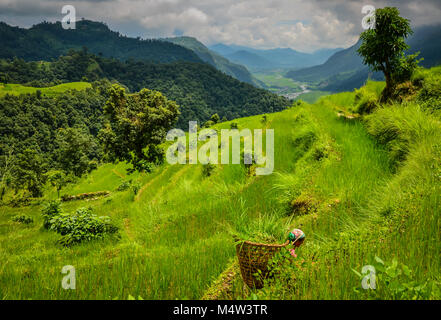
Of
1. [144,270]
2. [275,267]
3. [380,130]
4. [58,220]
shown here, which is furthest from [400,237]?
[58,220]

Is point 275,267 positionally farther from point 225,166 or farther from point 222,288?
point 225,166

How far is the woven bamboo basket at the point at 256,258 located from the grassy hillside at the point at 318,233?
0.37ft

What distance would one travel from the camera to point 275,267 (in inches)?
101

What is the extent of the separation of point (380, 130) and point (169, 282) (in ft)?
23.8

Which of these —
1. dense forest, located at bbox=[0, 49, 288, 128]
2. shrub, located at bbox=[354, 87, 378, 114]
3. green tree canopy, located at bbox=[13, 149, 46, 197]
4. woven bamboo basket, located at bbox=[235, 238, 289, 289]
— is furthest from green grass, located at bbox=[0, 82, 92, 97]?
woven bamboo basket, located at bbox=[235, 238, 289, 289]

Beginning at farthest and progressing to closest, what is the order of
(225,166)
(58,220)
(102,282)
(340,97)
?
(340,97), (225,166), (58,220), (102,282)

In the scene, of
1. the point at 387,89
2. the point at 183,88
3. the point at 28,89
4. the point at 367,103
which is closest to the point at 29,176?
the point at 367,103

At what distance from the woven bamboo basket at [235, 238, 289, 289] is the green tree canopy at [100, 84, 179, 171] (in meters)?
30.3

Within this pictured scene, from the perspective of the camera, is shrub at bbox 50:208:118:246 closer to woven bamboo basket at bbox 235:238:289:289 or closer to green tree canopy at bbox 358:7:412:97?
woven bamboo basket at bbox 235:238:289:289

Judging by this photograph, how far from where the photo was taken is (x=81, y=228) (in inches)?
273

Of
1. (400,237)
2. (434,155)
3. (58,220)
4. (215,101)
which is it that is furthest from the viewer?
(215,101)

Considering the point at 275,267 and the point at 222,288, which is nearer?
the point at 275,267

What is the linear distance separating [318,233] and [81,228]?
20.1 ft

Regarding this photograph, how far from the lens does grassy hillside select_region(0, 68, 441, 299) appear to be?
2.52 m
